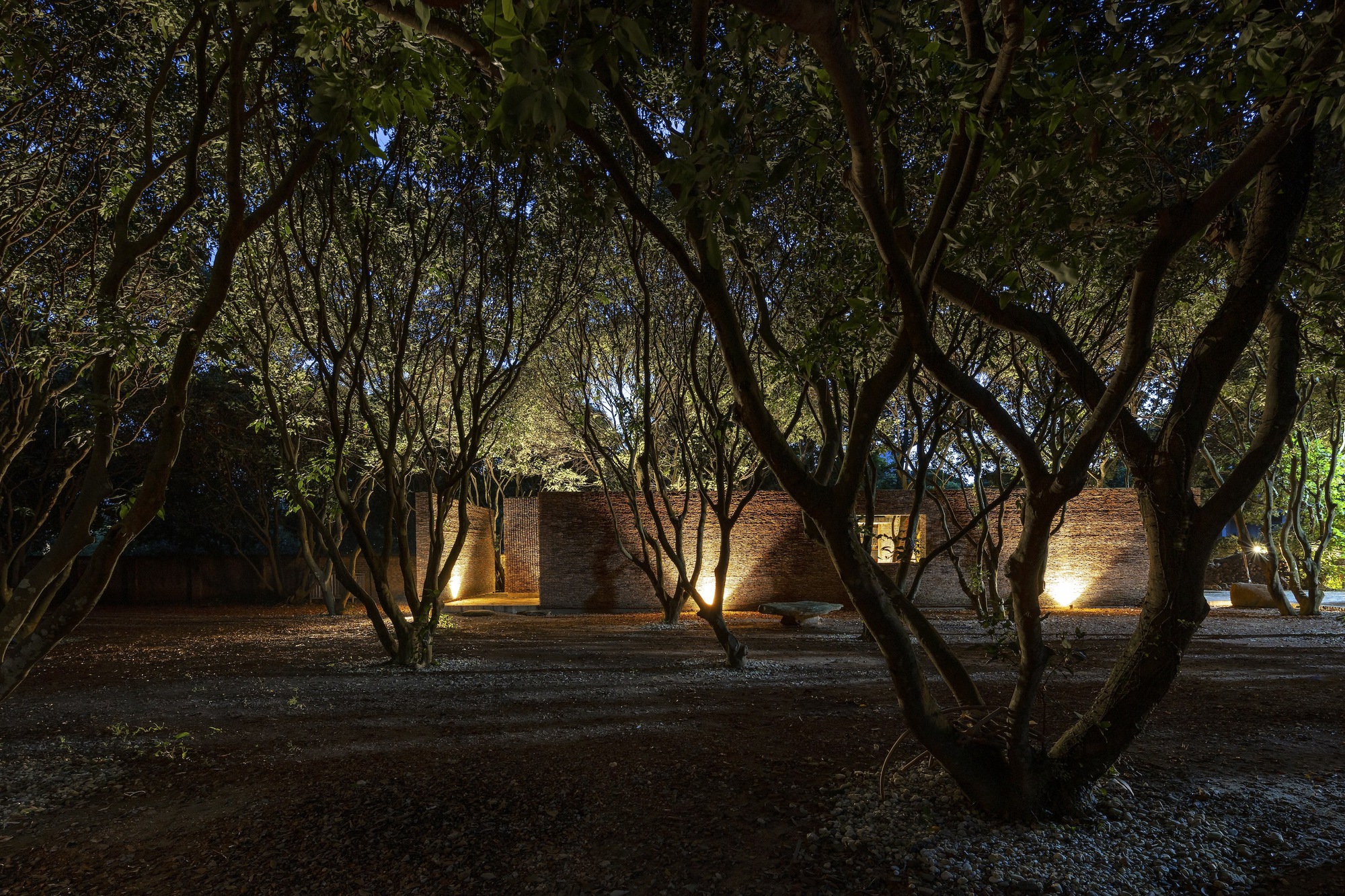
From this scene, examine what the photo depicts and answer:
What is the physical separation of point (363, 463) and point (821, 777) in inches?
509

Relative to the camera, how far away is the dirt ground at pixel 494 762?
2807 mm

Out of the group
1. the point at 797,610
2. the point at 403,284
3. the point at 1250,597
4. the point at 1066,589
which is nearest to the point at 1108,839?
the point at 403,284

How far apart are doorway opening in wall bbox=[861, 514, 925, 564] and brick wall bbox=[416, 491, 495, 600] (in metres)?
9.83

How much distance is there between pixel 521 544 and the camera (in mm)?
22641

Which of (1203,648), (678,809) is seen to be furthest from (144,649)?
(1203,648)

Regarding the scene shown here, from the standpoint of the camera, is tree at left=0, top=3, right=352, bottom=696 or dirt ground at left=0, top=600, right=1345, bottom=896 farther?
tree at left=0, top=3, right=352, bottom=696

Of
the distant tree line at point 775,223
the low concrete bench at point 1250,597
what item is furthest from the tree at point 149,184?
the low concrete bench at point 1250,597

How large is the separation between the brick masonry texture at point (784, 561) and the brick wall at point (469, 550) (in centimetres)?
295

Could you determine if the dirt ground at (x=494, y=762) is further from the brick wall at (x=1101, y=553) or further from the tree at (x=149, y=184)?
the brick wall at (x=1101, y=553)

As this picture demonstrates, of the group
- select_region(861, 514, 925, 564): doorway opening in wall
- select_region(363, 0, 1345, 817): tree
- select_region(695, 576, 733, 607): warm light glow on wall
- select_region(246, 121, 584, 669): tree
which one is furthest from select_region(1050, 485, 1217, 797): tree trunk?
select_region(695, 576, 733, 607): warm light glow on wall

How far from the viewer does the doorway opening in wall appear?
1583cm

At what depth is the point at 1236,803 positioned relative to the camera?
338 cm

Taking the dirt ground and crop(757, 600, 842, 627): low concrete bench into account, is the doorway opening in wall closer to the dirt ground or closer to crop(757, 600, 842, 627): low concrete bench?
crop(757, 600, 842, 627): low concrete bench

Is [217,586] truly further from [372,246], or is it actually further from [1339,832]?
[1339,832]
